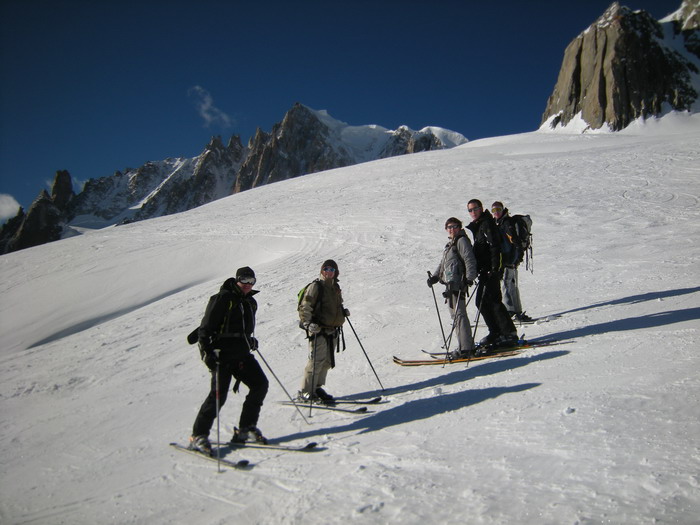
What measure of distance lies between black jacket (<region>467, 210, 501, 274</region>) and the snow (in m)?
1.31

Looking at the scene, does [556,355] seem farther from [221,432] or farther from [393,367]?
[221,432]

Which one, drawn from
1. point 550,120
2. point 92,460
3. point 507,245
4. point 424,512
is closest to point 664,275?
point 507,245

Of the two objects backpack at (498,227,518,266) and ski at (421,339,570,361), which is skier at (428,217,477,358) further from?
backpack at (498,227,518,266)

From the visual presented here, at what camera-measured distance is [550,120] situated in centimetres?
7819

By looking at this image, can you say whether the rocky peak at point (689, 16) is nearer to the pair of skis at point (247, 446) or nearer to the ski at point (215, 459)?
the pair of skis at point (247, 446)

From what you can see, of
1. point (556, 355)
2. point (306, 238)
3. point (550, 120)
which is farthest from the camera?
point (550, 120)

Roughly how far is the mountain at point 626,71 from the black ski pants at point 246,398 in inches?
3054

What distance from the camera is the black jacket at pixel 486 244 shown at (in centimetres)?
599

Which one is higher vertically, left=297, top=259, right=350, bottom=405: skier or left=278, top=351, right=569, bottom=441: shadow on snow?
left=297, top=259, right=350, bottom=405: skier

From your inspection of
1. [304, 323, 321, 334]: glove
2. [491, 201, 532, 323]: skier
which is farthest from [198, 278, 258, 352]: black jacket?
[491, 201, 532, 323]: skier

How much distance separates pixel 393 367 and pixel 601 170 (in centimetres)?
2078

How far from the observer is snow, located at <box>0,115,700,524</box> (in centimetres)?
287

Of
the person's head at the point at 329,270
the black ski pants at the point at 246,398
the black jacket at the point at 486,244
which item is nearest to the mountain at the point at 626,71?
the black jacket at the point at 486,244

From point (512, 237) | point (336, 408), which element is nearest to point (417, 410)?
point (336, 408)
